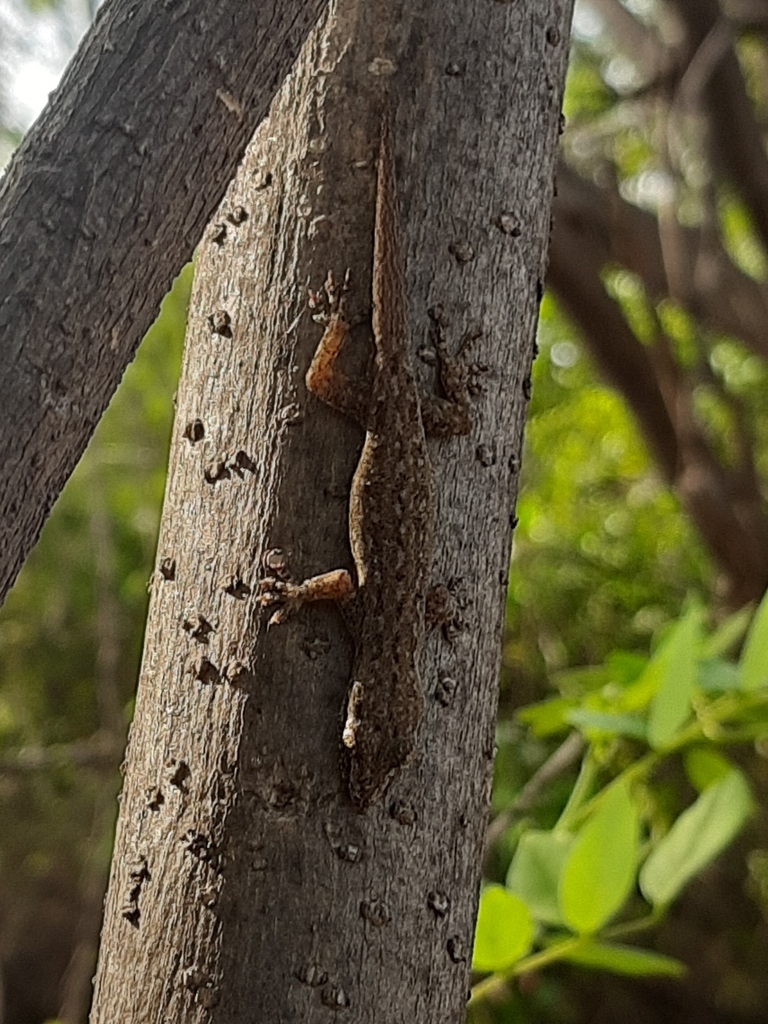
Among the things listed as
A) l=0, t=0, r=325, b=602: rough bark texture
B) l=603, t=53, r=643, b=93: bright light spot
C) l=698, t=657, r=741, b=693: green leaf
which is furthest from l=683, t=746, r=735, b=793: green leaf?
l=603, t=53, r=643, b=93: bright light spot

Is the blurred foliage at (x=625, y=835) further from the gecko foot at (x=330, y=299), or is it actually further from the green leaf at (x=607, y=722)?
the gecko foot at (x=330, y=299)

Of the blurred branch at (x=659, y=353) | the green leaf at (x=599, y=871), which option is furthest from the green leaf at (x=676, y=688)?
the blurred branch at (x=659, y=353)

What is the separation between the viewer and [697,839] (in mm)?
1362

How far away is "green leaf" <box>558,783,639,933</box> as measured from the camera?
48.9 inches

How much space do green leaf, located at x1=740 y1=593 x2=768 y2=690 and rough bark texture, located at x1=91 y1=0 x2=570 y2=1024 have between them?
0.52 metres

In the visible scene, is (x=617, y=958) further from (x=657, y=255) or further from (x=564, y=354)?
(x=564, y=354)

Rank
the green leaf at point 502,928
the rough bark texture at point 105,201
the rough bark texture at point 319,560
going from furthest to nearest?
the green leaf at point 502,928 < the rough bark texture at point 319,560 < the rough bark texture at point 105,201

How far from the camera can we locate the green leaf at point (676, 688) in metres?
1.33

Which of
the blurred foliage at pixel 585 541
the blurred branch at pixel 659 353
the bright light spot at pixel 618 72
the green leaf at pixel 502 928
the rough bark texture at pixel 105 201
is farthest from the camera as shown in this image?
the bright light spot at pixel 618 72

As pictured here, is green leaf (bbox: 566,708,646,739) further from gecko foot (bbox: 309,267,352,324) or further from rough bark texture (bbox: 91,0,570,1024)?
gecko foot (bbox: 309,267,352,324)

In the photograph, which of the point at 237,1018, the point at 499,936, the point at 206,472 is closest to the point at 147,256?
the point at 206,472

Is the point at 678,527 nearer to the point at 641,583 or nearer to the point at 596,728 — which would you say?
the point at 641,583

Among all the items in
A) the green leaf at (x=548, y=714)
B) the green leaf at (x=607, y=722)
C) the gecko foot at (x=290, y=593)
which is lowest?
the gecko foot at (x=290, y=593)

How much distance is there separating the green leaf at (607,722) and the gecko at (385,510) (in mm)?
486
